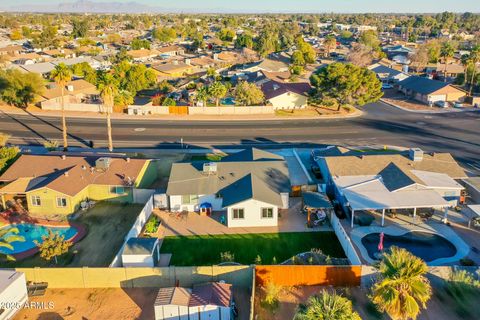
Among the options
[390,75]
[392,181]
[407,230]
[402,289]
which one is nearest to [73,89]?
[392,181]

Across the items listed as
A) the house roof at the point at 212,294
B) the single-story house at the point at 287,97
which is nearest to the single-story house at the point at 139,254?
the house roof at the point at 212,294

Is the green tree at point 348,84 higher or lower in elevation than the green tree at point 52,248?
higher

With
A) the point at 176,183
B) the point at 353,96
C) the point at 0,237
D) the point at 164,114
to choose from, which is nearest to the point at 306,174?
the point at 176,183

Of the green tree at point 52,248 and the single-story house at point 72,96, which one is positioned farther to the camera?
the single-story house at point 72,96

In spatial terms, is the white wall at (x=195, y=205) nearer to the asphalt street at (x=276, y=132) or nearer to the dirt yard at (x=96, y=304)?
the dirt yard at (x=96, y=304)

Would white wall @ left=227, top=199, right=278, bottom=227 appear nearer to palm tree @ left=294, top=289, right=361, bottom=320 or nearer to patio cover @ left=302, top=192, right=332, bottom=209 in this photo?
patio cover @ left=302, top=192, right=332, bottom=209

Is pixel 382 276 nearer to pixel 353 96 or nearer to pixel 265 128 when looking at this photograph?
pixel 265 128

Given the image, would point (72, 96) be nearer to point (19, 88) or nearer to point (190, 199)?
point (19, 88)
